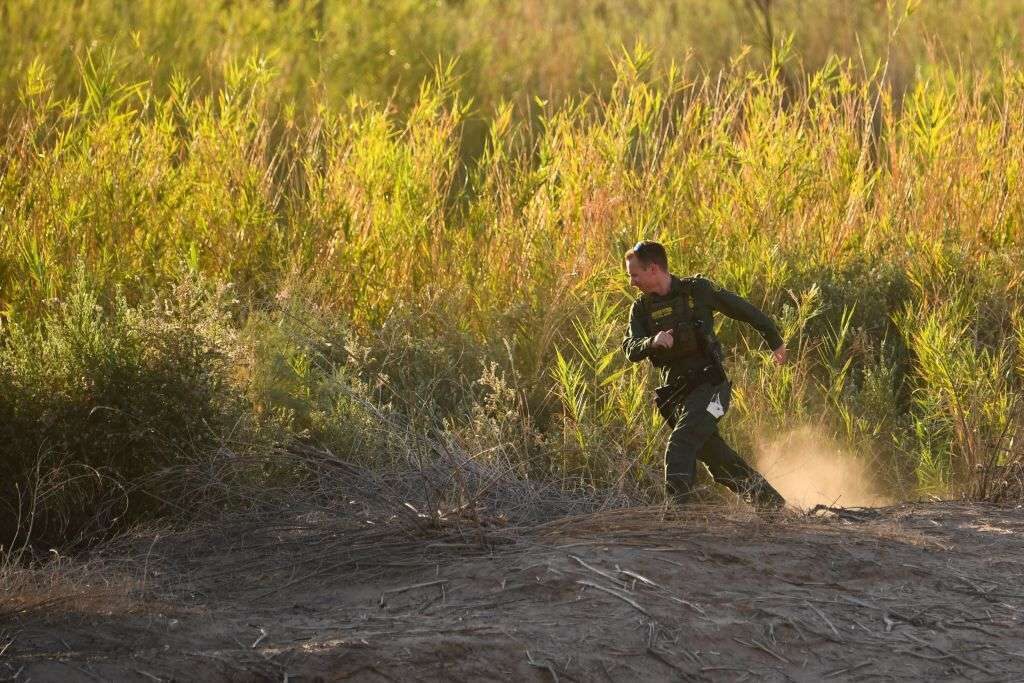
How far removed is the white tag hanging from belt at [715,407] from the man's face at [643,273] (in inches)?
20.2

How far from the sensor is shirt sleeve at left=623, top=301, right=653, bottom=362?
585 centimetres

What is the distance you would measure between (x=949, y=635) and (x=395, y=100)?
8.54 metres

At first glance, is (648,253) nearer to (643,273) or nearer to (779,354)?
(643,273)

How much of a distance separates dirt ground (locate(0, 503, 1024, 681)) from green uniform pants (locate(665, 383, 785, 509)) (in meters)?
0.34

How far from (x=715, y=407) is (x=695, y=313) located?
40 cm

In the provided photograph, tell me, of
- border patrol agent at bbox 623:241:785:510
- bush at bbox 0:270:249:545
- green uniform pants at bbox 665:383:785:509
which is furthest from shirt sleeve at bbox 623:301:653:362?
bush at bbox 0:270:249:545

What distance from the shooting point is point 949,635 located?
4457 mm

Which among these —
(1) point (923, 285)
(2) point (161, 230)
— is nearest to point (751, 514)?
(1) point (923, 285)

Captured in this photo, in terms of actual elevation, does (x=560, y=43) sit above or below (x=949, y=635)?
above

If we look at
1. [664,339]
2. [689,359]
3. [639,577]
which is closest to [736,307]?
[689,359]

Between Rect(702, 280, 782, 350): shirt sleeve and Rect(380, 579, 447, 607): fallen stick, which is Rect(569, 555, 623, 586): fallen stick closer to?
Rect(380, 579, 447, 607): fallen stick

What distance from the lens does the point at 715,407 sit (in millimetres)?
5871

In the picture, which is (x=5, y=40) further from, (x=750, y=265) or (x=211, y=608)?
(x=211, y=608)

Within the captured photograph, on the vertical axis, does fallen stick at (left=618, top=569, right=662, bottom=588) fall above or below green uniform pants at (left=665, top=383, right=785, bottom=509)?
below
